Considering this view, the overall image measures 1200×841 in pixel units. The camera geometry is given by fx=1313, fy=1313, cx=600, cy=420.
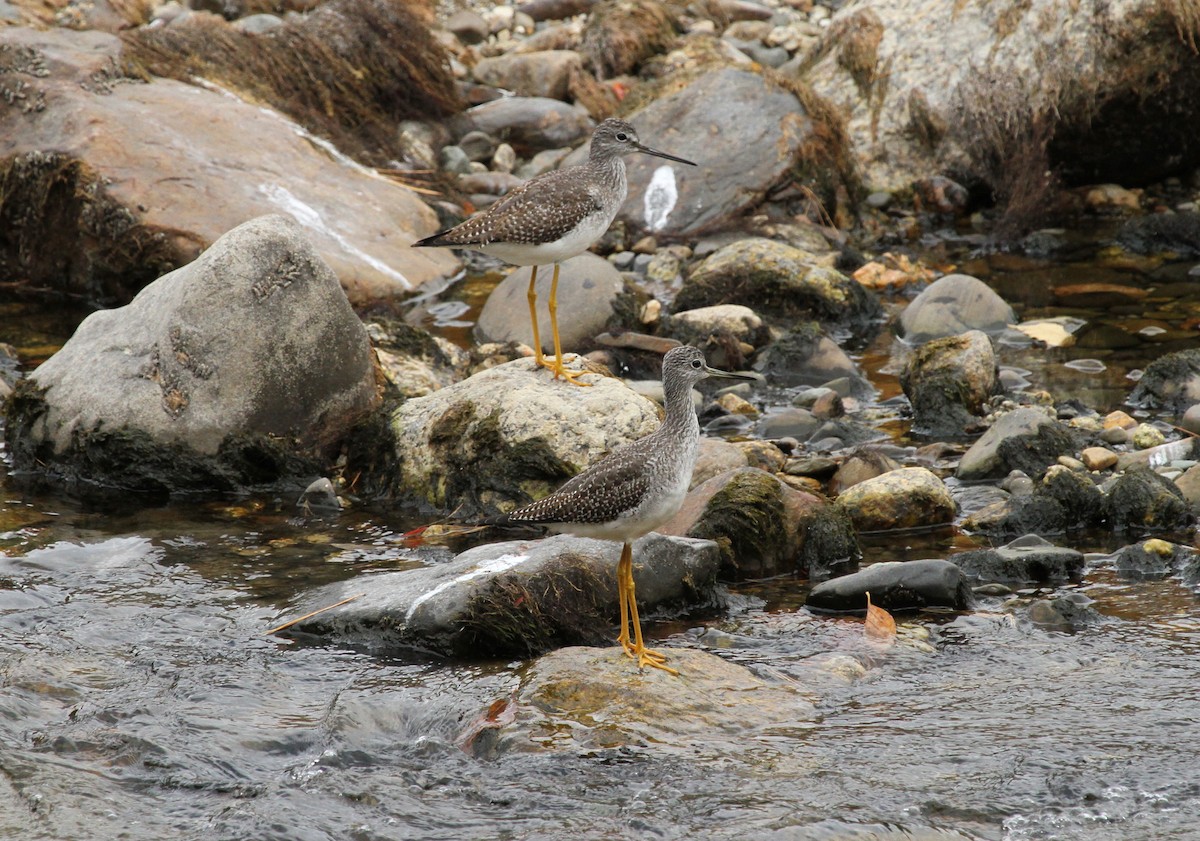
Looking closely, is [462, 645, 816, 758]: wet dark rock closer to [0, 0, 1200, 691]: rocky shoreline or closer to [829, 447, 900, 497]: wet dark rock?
[0, 0, 1200, 691]: rocky shoreline

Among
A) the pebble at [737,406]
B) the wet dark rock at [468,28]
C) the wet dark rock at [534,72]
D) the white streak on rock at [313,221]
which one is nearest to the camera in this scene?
the pebble at [737,406]

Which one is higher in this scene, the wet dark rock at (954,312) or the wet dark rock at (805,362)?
the wet dark rock at (954,312)

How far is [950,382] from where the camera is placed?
37.3ft

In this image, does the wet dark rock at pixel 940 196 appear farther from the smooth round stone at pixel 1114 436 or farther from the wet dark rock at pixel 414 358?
the wet dark rock at pixel 414 358

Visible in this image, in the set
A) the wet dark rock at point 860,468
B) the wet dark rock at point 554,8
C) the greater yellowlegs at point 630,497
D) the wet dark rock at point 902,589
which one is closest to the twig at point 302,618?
the greater yellowlegs at point 630,497

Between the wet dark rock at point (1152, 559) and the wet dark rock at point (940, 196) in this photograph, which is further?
the wet dark rock at point (940, 196)

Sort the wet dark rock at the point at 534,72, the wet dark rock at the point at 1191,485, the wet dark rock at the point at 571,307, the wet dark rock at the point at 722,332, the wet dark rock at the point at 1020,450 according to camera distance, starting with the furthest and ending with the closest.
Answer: the wet dark rock at the point at 534,72, the wet dark rock at the point at 571,307, the wet dark rock at the point at 722,332, the wet dark rock at the point at 1020,450, the wet dark rock at the point at 1191,485

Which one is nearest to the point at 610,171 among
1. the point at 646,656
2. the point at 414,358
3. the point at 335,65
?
the point at 414,358

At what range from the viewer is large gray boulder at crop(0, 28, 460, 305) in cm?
1397

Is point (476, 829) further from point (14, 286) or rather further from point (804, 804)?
point (14, 286)

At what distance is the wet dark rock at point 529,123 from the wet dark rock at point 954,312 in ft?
22.3

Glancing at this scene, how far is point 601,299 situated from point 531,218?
13.0 feet

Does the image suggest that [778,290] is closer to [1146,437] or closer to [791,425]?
[791,425]

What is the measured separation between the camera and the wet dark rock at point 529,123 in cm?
1866
